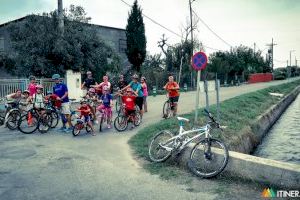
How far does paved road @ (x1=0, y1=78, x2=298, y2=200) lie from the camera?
18.1ft

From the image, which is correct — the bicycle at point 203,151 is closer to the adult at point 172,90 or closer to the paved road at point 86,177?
the paved road at point 86,177

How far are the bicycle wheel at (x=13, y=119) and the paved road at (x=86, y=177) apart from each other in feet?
7.66

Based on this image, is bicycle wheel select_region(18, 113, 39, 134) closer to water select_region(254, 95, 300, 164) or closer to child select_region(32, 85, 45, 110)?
child select_region(32, 85, 45, 110)

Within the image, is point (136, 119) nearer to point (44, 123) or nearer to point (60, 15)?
point (44, 123)

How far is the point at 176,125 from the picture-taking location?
35.6ft

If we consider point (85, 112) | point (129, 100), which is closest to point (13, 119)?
point (85, 112)

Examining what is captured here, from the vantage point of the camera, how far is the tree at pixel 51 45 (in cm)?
2064

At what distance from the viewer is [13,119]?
11.9 metres

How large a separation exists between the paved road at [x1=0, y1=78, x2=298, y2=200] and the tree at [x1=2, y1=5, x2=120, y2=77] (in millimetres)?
12174

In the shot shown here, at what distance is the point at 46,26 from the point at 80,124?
12.5m

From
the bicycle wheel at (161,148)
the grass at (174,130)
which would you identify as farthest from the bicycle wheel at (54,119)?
the bicycle wheel at (161,148)

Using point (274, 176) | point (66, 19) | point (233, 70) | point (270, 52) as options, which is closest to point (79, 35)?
point (66, 19)

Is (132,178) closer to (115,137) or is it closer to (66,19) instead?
(115,137)

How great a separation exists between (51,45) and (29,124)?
1057 centimetres
